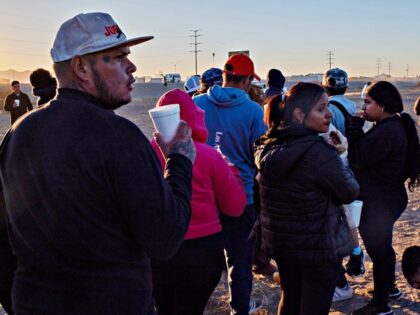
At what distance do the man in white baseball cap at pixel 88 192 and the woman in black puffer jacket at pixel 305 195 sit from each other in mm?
1186

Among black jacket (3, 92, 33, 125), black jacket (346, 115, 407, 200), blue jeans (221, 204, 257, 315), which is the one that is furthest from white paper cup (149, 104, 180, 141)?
black jacket (3, 92, 33, 125)

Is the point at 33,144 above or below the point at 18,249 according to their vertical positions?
above

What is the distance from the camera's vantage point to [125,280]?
5.65 ft

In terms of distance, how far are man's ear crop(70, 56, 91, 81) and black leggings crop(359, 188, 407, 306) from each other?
2.95 m

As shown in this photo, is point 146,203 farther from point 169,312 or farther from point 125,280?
point 169,312

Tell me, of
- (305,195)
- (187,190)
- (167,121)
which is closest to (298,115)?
(305,195)

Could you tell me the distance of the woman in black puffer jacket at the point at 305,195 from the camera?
281cm

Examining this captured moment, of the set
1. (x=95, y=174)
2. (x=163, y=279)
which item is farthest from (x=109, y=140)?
(x=163, y=279)

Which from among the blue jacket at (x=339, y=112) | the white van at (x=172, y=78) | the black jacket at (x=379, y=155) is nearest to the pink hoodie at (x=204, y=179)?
the black jacket at (x=379, y=155)

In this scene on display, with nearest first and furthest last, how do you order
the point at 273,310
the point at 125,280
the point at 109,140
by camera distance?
1. the point at 109,140
2. the point at 125,280
3. the point at 273,310

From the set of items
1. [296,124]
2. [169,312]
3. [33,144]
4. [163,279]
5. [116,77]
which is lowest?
[169,312]

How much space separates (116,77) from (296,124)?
1445mm

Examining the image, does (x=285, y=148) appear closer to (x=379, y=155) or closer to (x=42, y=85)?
(x=379, y=155)

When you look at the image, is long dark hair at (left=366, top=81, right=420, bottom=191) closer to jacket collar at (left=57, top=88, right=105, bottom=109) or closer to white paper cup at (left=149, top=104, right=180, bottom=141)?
white paper cup at (left=149, top=104, right=180, bottom=141)
